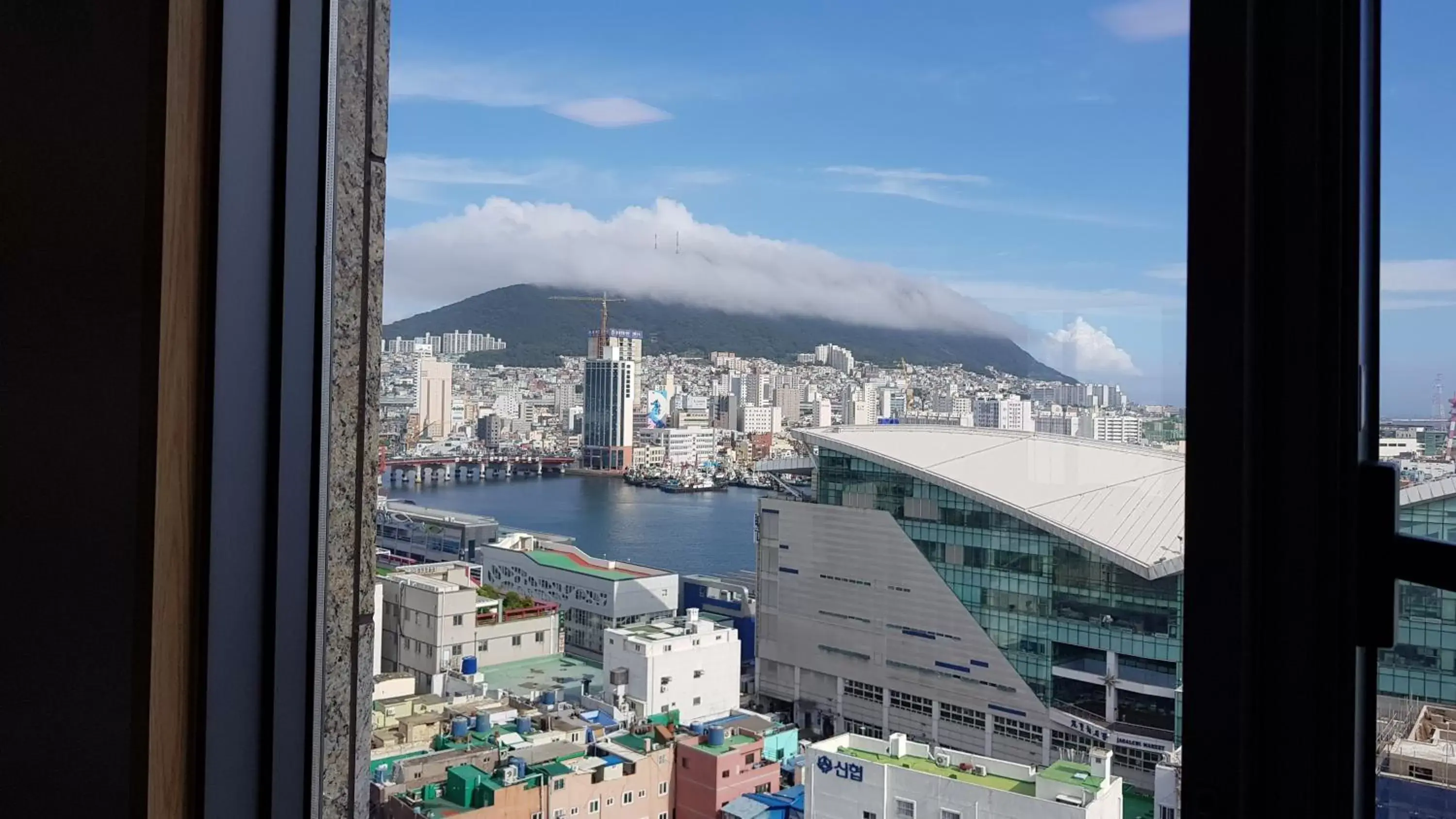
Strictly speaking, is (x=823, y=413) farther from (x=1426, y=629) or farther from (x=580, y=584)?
(x=1426, y=629)

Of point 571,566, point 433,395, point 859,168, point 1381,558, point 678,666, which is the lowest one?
point 678,666

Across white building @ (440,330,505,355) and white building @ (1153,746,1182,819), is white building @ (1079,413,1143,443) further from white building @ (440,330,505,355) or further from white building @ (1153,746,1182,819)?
white building @ (440,330,505,355)

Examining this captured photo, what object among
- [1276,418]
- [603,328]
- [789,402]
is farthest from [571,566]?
[1276,418]

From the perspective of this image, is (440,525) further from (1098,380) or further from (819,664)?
(1098,380)

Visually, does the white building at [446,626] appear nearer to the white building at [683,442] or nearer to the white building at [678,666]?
the white building at [678,666]

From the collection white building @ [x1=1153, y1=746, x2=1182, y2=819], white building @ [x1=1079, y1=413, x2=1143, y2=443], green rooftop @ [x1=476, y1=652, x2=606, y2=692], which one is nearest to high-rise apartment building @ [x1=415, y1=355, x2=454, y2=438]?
green rooftop @ [x1=476, y1=652, x2=606, y2=692]

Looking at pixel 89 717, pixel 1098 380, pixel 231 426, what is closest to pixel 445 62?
pixel 231 426
